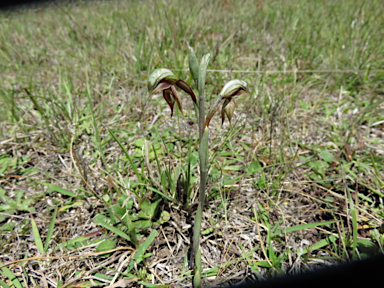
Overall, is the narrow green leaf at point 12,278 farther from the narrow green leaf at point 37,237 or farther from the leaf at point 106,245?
the leaf at point 106,245

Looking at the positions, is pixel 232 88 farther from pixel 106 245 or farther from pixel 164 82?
pixel 106 245

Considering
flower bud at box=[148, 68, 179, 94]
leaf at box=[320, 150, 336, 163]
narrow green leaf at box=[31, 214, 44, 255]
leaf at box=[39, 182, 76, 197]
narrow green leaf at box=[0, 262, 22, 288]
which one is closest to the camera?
flower bud at box=[148, 68, 179, 94]

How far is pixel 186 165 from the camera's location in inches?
61.2

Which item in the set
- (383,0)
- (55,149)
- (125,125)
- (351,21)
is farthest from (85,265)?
(383,0)

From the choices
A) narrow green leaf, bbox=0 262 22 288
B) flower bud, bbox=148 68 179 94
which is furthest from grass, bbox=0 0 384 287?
flower bud, bbox=148 68 179 94

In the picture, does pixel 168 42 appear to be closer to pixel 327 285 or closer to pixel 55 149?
pixel 55 149

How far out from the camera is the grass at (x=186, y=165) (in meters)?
1.16

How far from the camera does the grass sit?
3.80 ft

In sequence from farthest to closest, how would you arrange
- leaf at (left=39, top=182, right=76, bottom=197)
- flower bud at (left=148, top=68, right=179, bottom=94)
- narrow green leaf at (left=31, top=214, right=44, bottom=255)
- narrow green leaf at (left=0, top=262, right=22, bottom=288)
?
leaf at (left=39, top=182, right=76, bottom=197) < narrow green leaf at (left=31, top=214, right=44, bottom=255) < narrow green leaf at (left=0, top=262, right=22, bottom=288) < flower bud at (left=148, top=68, right=179, bottom=94)

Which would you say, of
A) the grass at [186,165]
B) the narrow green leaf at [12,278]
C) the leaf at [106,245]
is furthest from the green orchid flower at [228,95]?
the narrow green leaf at [12,278]

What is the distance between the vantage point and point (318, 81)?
229 cm

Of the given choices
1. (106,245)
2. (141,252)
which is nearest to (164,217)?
(141,252)

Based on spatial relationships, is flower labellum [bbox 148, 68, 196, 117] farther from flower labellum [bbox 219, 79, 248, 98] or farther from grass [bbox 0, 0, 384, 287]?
grass [bbox 0, 0, 384, 287]

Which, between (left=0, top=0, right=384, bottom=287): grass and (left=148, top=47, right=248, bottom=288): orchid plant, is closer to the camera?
(left=148, top=47, right=248, bottom=288): orchid plant
